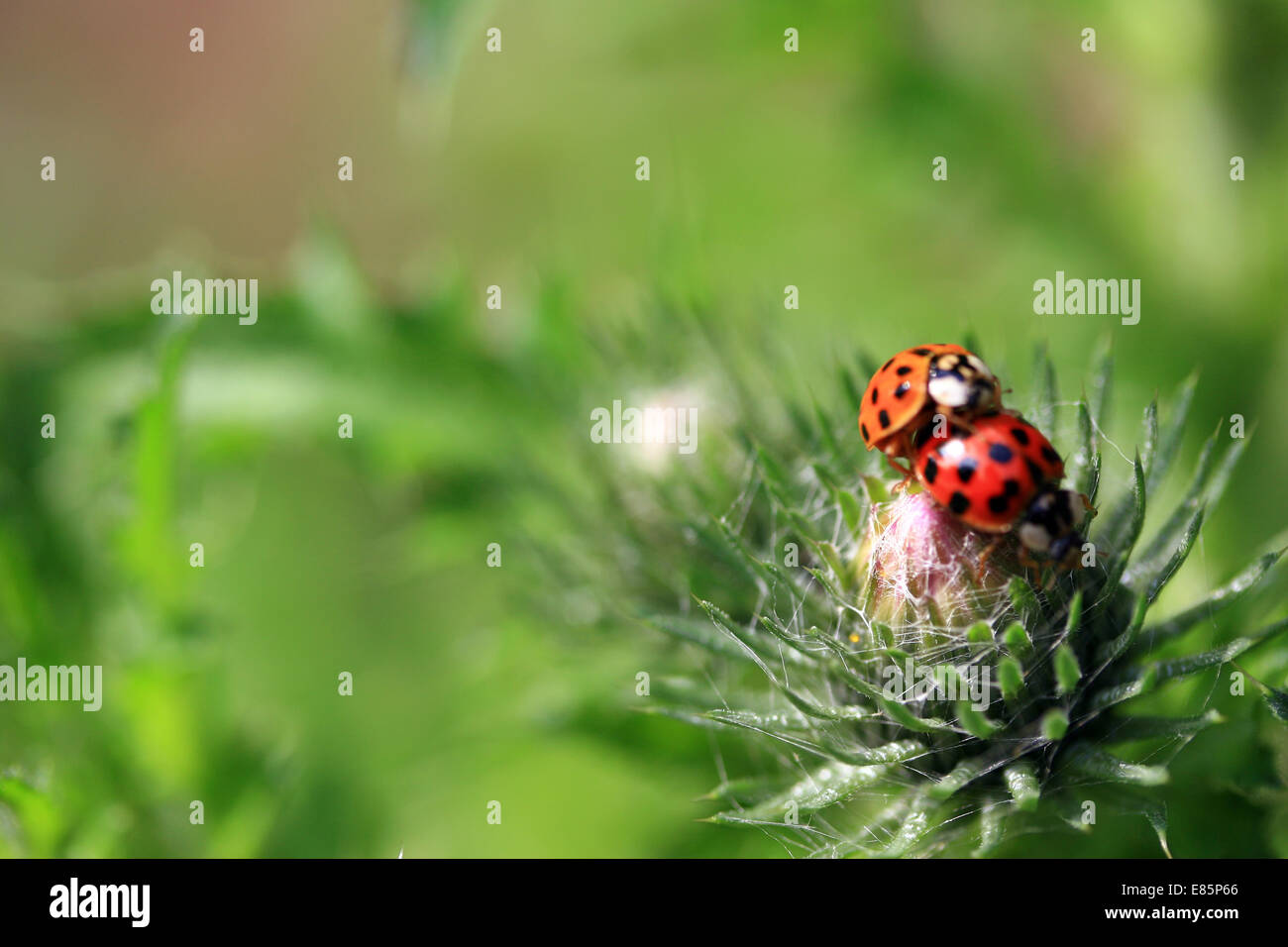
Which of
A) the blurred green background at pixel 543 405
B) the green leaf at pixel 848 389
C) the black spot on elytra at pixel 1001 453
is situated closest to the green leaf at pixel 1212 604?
the blurred green background at pixel 543 405

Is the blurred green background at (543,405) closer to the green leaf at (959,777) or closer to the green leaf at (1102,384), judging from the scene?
the green leaf at (1102,384)

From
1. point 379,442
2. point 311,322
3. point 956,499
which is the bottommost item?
point 956,499

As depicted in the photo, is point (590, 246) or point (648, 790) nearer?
point (648, 790)

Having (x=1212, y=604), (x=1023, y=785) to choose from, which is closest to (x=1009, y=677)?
(x=1023, y=785)

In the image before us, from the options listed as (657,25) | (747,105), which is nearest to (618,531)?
(657,25)

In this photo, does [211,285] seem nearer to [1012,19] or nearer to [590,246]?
[1012,19]

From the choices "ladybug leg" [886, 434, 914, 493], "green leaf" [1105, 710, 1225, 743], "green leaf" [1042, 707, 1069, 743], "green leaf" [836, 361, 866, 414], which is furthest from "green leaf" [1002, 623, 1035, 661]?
"green leaf" [836, 361, 866, 414]
